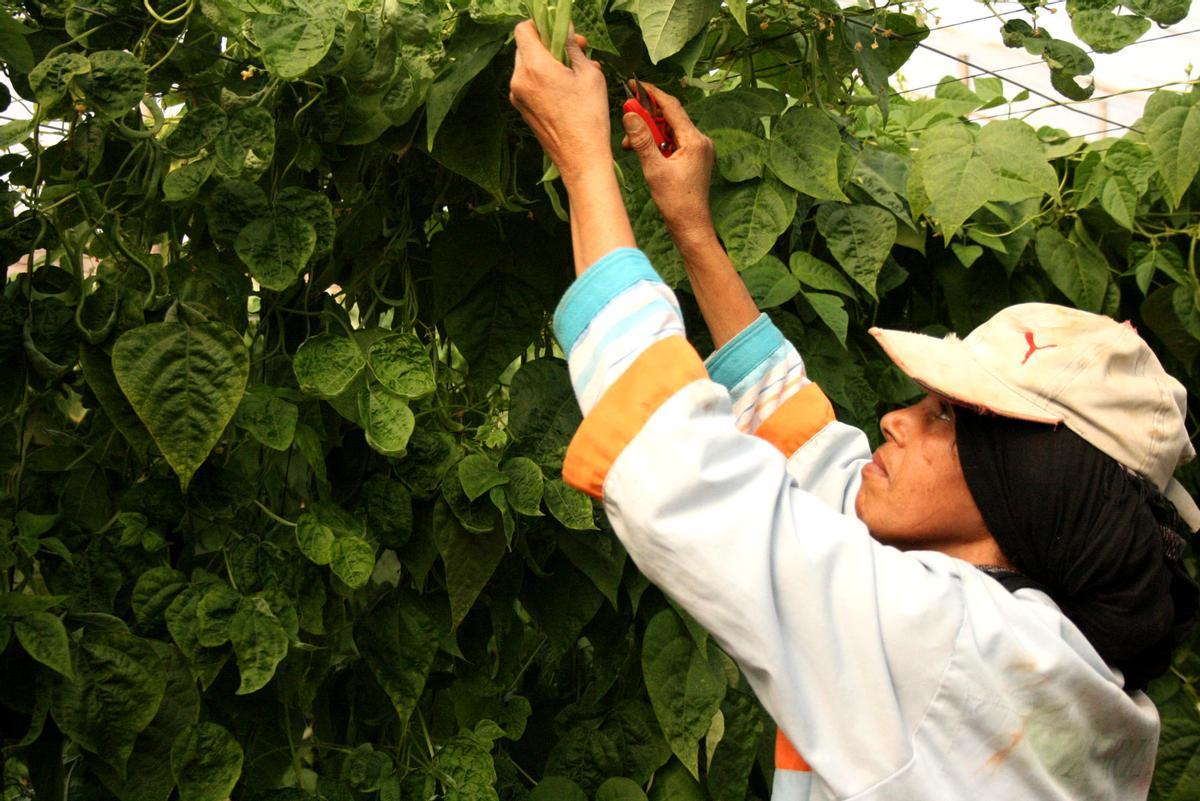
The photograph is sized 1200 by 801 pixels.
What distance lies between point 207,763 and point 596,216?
58cm

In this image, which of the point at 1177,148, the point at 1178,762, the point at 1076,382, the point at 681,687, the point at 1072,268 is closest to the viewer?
A: the point at 1076,382

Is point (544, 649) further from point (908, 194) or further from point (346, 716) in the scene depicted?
point (908, 194)

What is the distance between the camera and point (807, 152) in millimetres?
1230

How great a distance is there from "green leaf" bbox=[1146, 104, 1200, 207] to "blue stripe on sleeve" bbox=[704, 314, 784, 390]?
0.58 meters

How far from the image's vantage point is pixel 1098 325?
1014 mm

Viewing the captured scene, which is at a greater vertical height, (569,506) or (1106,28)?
(1106,28)

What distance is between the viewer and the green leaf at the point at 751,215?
1.20m

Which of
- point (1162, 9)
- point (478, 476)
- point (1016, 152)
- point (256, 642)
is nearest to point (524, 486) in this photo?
point (478, 476)

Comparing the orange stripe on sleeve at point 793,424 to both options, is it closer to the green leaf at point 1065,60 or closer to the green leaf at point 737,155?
the green leaf at point 737,155

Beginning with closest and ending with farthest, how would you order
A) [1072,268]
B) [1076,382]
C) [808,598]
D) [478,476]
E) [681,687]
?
[808,598]
[1076,382]
[478,476]
[681,687]
[1072,268]

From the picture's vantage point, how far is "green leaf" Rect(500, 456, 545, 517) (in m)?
1.19

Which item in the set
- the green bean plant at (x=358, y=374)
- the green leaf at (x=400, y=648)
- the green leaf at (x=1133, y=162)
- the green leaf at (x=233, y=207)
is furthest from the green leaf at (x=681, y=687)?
the green leaf at (x=1133, y=162)

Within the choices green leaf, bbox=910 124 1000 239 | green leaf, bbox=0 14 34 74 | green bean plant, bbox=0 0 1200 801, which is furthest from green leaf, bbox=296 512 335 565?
green leaf, bbox=910 124 1000 239

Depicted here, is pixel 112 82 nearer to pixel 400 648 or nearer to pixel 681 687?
pixel 400 648
